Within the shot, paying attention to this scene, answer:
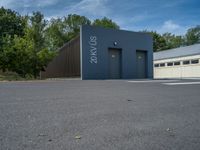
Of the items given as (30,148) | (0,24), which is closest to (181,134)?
(30,148)

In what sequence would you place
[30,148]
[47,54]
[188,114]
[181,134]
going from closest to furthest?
[30,148] → [181,134] → [188,114] → [47,54]

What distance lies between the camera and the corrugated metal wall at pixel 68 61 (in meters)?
20.1

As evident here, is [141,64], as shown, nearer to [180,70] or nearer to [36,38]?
[180,70]

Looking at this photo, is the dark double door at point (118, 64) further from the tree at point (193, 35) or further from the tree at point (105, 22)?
the tree at point (193, 35)

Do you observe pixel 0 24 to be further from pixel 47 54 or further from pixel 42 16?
pixel 47 54

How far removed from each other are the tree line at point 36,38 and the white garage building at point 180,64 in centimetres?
1359

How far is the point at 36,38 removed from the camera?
37.0 m

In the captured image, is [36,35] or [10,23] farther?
[10,23]

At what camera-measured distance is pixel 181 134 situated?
9.30 ft

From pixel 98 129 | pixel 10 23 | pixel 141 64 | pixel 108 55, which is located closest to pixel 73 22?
pixel 10 23

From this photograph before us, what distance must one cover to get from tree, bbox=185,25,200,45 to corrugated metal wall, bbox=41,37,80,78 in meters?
45.7

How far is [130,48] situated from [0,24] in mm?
26648

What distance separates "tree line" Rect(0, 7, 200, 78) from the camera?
72.7 feet

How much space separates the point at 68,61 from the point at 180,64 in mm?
13532
